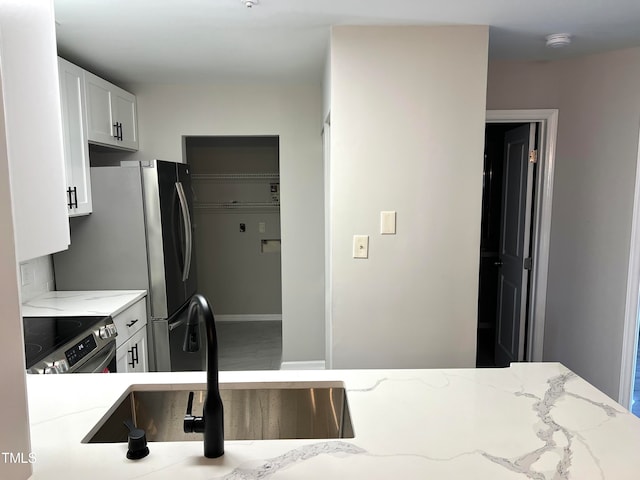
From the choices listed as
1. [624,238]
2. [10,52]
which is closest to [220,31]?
[10,52]

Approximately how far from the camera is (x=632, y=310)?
2.66 m

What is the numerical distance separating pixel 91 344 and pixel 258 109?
2.23 meters

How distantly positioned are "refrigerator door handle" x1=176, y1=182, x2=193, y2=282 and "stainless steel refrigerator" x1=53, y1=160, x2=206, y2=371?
6.3 inches

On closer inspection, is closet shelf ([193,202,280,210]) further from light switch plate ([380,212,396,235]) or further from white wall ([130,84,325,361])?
light switch plate ([380,212,396,235])

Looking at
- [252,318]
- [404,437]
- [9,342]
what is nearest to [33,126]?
[9,342]

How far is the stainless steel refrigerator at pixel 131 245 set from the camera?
2.81 meters

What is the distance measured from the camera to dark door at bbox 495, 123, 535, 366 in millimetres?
3303

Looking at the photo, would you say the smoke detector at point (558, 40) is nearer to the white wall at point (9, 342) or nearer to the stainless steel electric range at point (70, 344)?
the white wall at point (9, 342)

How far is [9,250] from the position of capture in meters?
0.86

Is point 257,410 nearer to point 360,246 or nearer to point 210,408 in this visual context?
point 210,408

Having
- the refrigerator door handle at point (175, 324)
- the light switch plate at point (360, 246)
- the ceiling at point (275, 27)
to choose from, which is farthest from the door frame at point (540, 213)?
the refrigerator door handle at point (175, 324)

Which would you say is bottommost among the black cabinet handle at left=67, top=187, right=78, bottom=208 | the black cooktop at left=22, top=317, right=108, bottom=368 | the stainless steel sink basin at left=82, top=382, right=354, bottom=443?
the stainless steel sink basin at left=82, top=382, right=354, bottom=443

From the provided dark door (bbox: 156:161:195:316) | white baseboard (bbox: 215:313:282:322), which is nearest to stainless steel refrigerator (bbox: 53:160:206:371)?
dark door (bbox: 156:161:195:316)

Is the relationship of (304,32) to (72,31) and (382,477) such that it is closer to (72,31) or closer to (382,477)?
(72,31)
